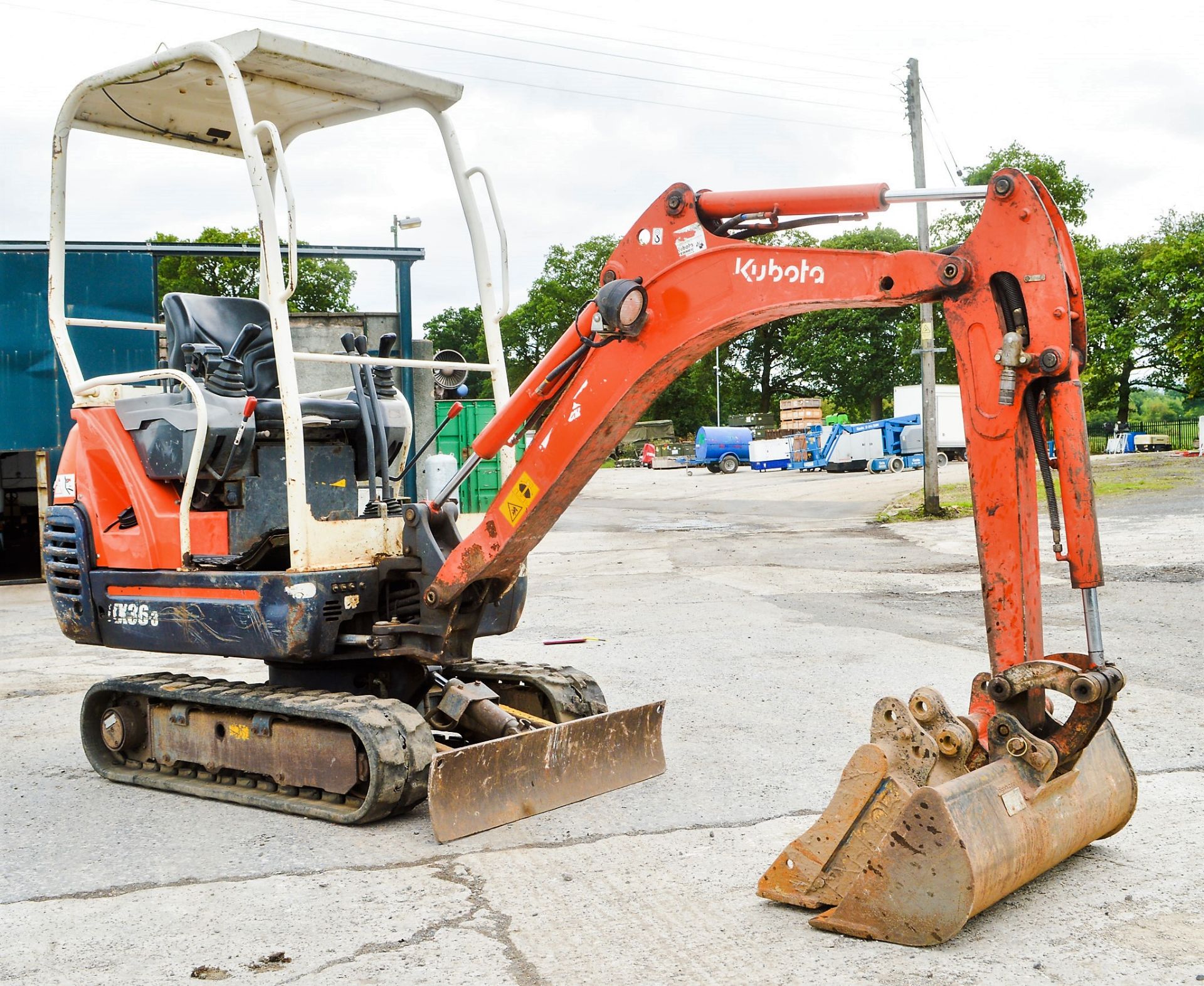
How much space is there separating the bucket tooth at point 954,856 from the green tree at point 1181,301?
47201mm

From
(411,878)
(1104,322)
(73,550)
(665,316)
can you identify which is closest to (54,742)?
(73,550)

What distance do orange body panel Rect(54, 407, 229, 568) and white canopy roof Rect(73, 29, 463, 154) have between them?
5.28ft

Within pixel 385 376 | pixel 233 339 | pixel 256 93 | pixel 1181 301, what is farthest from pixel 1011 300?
pixel 1181 301

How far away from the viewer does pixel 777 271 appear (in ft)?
15.6

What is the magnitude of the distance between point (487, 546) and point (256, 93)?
9.33 feet

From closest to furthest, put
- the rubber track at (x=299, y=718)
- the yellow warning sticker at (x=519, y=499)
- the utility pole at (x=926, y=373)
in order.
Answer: the rubber track at (x=299, y=718), the yellow warning sticker at (x=519, y=499), the utility pole at (x=926, y=373)

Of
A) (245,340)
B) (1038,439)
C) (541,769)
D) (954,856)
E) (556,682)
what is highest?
(245,340)

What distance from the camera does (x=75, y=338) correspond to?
53.9 feet

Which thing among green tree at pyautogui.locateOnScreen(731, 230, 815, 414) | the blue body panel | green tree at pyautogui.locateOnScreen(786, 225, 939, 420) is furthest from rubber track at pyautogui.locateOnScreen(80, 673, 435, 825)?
green tree at pyautogui.locateOnScreen(731, 230, 815, 414)

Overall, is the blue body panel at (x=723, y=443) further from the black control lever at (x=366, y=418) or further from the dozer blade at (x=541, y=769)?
the dozer blade at (x=541, y=769)

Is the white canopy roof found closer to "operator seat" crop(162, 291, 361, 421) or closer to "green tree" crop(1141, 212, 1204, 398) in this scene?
"operator seat" crop(162, 291, 361, 421)

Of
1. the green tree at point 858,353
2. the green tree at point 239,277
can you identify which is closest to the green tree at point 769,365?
the green tree at point 858,353

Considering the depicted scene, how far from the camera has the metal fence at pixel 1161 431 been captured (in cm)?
5400

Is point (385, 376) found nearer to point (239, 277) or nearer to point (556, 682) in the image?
point (556, 682)
